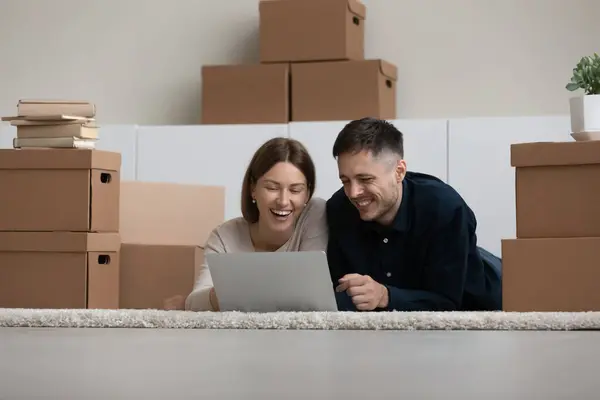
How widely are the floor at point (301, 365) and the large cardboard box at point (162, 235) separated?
57.9 inches

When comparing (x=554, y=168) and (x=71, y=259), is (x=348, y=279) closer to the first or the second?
(x=554, y=168)

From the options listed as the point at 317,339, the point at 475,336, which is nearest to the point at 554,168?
the point at 475,336

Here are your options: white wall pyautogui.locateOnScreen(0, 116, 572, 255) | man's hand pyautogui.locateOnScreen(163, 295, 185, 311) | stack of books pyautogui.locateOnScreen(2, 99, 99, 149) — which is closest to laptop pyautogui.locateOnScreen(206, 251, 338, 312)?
man's hand pyautogui.locateOnScreen(163, 295, 185, 311)

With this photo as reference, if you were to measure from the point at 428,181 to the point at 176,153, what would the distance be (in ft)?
4.28

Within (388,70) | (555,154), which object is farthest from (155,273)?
(555,154)

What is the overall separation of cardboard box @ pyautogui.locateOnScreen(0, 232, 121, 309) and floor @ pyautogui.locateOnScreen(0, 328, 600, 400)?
4.34 feet

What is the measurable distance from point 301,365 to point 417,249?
1542 millimetres

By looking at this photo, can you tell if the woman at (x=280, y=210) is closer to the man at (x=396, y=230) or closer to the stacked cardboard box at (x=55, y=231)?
the man at (x=396, y=230)

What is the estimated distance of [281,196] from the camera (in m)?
2.79

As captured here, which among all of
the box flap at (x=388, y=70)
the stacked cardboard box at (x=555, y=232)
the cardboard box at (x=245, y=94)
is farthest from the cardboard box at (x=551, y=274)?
the cardboard box at (x=245, y=94)

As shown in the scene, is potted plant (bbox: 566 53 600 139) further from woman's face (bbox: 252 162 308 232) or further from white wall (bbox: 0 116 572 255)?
white wall (bbox: 0 116 572 255)

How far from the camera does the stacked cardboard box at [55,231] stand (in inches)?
125

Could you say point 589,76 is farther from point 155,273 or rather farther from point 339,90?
point 155,273

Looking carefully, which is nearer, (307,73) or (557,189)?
(557,189)
